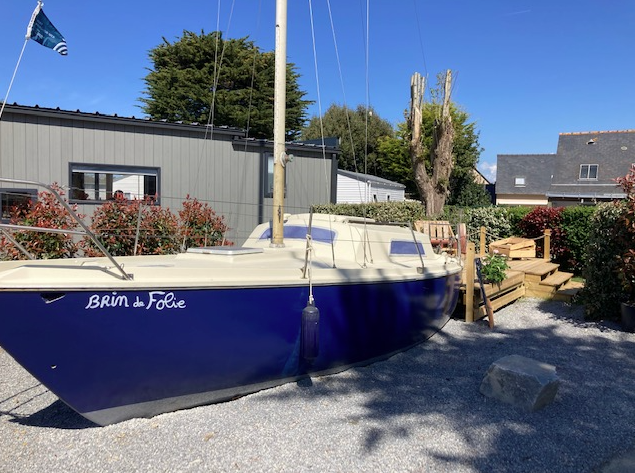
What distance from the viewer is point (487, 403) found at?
436 cm

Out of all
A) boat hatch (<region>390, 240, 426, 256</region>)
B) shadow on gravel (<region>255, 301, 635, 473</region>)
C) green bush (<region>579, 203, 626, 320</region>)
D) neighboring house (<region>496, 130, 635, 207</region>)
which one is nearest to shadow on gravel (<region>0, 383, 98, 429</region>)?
shadow on gravel (<region>255, 301, 635, 473</region>)

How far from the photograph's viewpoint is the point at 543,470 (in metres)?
3.32

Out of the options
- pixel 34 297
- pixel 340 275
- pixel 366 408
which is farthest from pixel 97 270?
pixel 366 408

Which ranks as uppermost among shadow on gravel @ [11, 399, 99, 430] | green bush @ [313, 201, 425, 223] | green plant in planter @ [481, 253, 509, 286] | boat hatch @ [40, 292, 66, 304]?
green bush @ [313, 201, 425, 223]

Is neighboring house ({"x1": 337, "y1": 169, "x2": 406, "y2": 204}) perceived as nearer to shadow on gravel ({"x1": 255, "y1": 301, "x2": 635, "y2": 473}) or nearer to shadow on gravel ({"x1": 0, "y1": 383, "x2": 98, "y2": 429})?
shadow on gravel ({"x1": 255, "y1": 301, "x2": 635, "y2": 473})

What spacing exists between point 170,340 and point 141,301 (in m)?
0.40

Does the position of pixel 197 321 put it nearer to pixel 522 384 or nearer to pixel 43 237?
pixel 522 384

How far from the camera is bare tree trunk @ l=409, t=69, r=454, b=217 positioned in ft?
48.9

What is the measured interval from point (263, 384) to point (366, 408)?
3.20ft

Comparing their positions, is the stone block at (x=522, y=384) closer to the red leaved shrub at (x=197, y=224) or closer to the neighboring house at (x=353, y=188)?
the red leaved shrub at (x=197, y=224)

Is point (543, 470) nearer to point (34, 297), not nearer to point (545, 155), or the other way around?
point (34, 297)

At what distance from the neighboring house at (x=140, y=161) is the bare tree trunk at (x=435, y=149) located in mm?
3797

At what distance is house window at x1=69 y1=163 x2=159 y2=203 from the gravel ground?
5.45 meters

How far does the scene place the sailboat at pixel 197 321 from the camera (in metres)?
3.43
